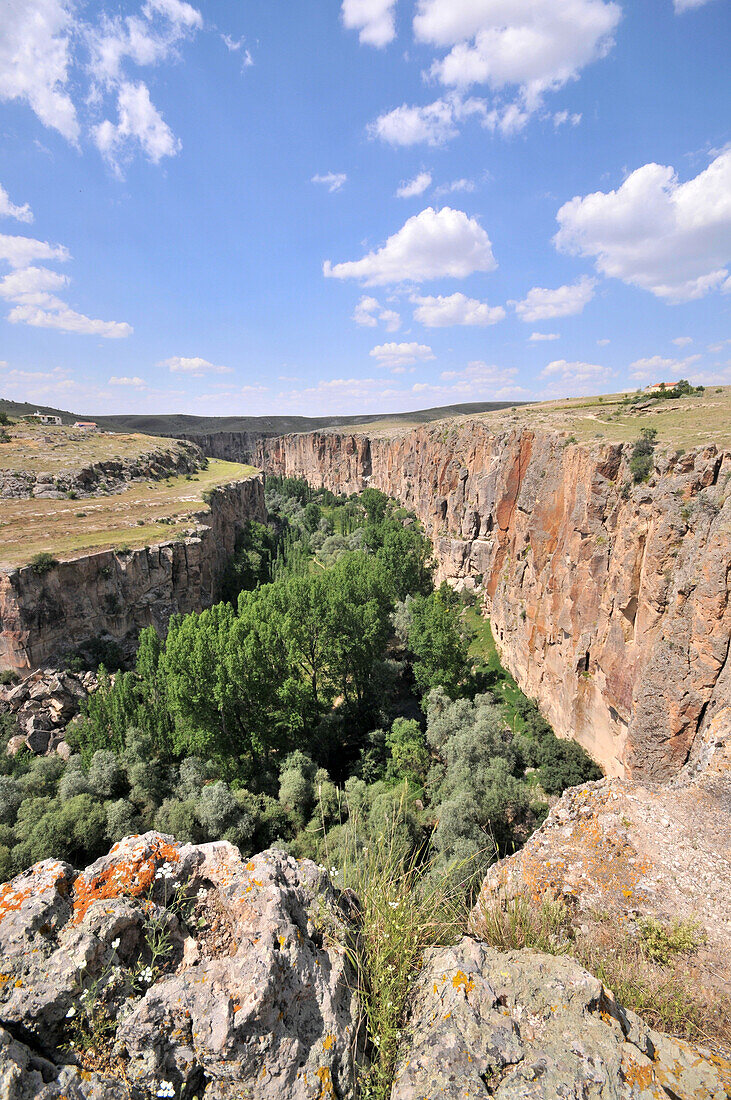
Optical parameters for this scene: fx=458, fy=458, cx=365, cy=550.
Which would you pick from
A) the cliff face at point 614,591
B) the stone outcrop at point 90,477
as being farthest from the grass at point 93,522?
the cliff face at point 614,591

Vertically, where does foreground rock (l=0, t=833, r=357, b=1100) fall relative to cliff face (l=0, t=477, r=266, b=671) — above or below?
above

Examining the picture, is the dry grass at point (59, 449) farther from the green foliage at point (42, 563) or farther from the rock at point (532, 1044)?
the rock at point (532, 1044)

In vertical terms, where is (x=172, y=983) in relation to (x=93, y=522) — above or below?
above

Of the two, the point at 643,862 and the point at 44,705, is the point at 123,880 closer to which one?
the point at 643,862

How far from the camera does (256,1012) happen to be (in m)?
3.66

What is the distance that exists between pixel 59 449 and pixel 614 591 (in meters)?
68.9

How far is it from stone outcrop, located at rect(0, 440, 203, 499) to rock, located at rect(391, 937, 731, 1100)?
2228 inches

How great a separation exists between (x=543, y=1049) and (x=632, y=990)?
171 centimetres

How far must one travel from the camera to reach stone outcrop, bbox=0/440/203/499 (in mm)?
47750

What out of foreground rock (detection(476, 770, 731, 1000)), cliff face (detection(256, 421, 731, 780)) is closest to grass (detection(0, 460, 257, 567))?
cliff face (detection(256, 421, 731, 780))

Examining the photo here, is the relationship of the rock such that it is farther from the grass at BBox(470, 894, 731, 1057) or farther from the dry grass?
the dry grass

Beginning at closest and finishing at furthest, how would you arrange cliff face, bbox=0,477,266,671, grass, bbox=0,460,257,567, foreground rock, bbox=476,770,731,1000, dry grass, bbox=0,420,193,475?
foreground rock, bbox=476,770,731,1000 < cliff face, bbox=0,477,266,671 < grass, bbox=0,460,257,567 < dry grass, bbox=0,420,193,475

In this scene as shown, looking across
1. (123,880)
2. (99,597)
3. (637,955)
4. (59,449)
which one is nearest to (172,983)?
(123,880)

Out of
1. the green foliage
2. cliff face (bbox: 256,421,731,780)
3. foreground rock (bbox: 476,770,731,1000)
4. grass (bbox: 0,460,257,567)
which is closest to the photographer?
foreground rock (bbox: 476,770,731,1000)
